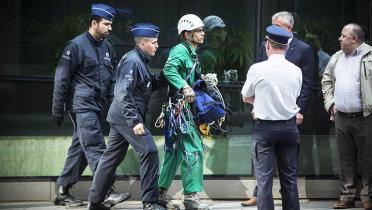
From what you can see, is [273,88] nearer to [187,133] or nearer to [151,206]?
[187,133]

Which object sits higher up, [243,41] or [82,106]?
[243,41]

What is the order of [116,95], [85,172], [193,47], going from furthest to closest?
[85,172], [193,47], [116,95]

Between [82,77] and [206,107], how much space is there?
1.35 meters

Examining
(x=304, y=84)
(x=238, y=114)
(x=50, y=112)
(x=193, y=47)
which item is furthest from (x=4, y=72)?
(x=304, y=84)

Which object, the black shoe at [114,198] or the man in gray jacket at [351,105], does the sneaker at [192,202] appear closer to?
the black shoe at [114,198]

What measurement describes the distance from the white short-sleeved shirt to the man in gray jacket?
1.75m

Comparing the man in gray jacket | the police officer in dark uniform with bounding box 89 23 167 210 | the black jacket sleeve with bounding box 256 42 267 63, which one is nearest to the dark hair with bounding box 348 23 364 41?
the man in gray jacket

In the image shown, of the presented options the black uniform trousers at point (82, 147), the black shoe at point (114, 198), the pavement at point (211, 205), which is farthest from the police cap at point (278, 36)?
the black shoe at point (114, 198)

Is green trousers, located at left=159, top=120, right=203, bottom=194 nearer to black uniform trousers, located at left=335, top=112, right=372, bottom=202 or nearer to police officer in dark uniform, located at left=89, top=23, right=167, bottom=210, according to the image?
police officer in dark uniform, located at left=89, top=23, right=167, bottom=210

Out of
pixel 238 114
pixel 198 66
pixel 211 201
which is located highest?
pixel 198 66

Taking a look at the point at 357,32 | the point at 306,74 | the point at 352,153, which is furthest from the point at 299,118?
the point at 357,32

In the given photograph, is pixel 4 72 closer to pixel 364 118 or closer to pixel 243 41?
pixel 243 41

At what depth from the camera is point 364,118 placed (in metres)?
8.87

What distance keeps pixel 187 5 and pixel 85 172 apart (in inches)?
88.8
